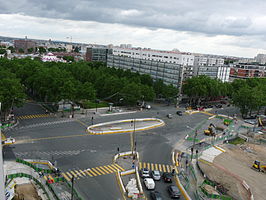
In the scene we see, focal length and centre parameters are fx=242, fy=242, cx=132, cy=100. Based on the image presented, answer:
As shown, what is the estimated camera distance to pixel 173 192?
106 feet

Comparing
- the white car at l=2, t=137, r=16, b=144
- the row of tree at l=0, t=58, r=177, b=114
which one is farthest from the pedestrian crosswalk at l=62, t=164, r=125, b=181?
the row of tree at l=0, t=58, r=177, b=114

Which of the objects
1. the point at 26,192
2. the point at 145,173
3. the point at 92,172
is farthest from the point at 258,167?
the point at 26,192

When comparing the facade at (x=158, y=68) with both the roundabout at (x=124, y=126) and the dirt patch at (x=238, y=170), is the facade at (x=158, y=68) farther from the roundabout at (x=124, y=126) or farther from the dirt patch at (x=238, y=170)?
the dirt patch at (x=238, y=170)

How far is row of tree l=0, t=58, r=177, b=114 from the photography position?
6412cm

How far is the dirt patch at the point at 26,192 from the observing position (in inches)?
1190

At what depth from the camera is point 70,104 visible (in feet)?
239

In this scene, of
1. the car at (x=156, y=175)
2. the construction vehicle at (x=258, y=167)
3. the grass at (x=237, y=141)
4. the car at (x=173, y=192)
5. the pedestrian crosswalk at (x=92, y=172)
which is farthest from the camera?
the grass at (x=237, y=141)

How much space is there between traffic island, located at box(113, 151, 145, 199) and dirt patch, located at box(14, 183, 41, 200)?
36.7 ft

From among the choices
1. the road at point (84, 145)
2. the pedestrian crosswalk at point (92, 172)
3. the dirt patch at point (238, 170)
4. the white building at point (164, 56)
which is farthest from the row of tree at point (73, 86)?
the dirt patch at point (238, 170)

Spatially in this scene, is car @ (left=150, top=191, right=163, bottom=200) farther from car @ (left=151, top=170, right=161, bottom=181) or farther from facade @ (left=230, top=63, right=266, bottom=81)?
facade @ (left=230, top=63, right=266, bottom=81)

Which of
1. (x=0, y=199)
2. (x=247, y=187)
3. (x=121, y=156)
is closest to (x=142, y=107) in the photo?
(x=121, y=156)

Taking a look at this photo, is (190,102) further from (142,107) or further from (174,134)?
(174,134)

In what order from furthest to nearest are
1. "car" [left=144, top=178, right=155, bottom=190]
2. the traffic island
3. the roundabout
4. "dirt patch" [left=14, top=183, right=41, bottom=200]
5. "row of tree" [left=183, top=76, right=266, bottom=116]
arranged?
"row of tree" [left=183, top=76, right=266, bottom=116]
the roundabout
"car" [left=144, top=178, right=155, bottom=190]
the traffic island
"dirt patch" [left=14, top=183, right=41, bottom=200]

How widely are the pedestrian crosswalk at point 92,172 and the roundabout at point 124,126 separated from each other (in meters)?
16.2
